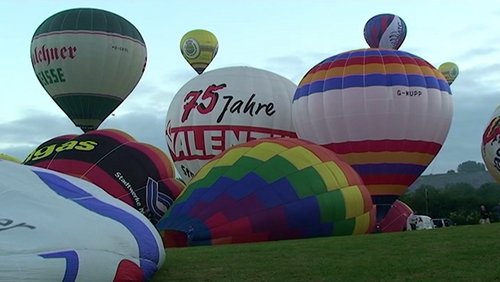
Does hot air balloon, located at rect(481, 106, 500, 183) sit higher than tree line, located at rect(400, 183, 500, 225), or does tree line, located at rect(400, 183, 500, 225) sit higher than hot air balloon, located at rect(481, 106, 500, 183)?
hot air balloon, located at rect(481, 106, 500, 183)

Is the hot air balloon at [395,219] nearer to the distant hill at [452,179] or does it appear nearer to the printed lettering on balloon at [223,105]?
the printed lettering on balloon at [223,105]

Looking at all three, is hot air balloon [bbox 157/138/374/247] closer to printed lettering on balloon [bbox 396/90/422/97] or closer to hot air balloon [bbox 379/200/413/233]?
printed lettering on balloon [bbox 396/90/422/97]

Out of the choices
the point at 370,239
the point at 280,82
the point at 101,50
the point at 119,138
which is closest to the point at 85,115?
the point at 101,50

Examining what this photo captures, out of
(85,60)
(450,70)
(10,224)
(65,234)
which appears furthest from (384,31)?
(450,70)

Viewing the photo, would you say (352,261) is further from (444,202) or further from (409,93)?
(444,202)

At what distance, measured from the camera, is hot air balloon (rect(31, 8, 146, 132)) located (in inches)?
1081

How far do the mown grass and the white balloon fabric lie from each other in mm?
529

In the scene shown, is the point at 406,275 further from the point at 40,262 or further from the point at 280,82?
the point at 280,82

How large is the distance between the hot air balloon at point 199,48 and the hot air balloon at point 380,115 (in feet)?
96.5

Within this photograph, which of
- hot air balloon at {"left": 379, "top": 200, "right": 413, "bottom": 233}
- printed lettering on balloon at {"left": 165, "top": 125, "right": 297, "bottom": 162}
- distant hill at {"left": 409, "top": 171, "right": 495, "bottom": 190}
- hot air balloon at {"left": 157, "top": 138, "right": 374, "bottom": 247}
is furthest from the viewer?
distant hill at {"left": 409, "top": 171, "right": 495, "bottom": 190}

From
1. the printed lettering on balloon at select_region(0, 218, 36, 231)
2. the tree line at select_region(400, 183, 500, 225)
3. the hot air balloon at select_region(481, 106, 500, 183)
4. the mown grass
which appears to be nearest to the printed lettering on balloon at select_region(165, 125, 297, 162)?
the hot air balloon at select_region(481, 106, 500, 183)

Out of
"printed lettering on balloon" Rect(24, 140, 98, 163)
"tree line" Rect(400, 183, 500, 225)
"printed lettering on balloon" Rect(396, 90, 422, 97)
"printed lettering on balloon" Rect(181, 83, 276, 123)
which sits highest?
"printed lettering on balloon" Rect(181, 83, 276, 123)

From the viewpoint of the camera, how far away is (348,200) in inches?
409

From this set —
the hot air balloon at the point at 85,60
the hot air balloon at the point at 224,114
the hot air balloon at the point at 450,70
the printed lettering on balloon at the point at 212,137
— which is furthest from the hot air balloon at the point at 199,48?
the printed lettering on balloon at the point at 212,137
